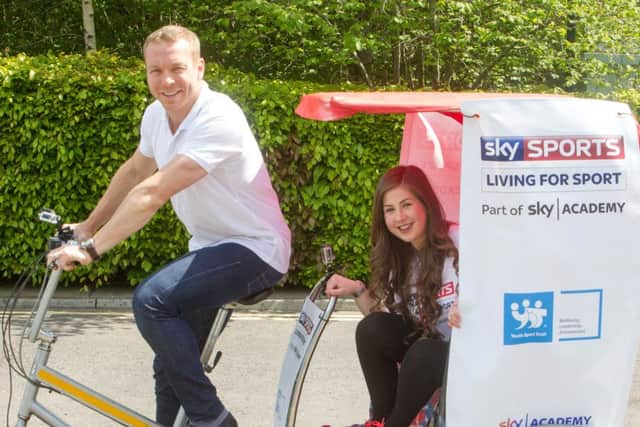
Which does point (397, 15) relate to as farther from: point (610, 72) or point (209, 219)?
point (209, 219)

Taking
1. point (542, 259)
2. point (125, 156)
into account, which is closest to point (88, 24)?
point (125, 156)

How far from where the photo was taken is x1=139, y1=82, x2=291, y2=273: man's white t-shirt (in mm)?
3301

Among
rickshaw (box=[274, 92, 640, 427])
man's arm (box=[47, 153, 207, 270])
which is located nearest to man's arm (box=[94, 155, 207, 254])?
man's arm (box=[47, 153, 207, 270])

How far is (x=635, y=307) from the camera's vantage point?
293 cm

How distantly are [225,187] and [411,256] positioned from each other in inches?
30.6

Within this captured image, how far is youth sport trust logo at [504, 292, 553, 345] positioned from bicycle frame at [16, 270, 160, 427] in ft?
4.43

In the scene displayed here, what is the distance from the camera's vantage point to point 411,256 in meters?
3.70

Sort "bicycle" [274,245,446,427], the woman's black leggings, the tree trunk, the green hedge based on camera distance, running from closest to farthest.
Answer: "bicycle" [274,245,446,427], the woman's black leggings, the green hedge, the tree trunk

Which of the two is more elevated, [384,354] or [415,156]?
[415,156]

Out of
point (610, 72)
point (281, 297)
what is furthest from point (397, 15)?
point (281, 297)

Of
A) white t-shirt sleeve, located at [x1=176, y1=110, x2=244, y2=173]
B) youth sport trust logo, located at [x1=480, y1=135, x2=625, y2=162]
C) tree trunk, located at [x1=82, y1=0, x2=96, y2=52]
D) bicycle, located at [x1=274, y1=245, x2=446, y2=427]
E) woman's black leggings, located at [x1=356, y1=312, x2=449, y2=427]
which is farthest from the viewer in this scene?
tree trunk, located at [x1=82, y1=0, x2=96, y2=52]

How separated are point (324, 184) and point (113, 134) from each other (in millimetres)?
1656

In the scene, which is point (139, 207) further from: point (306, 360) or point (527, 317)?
point (527, 317)

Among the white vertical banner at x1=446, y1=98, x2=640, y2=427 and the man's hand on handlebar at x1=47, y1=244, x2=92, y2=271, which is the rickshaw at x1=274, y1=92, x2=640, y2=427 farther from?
the man's hand on handlebar at x1=47, y1=244, x2=92, y2=271
